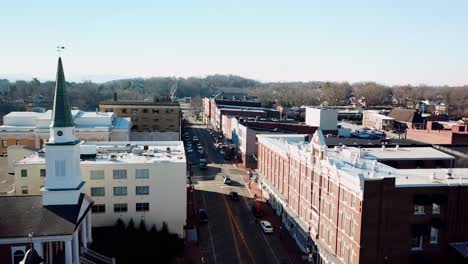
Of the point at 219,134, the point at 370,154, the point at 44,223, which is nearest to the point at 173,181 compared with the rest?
the point at 44,223

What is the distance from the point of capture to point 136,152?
49844mm

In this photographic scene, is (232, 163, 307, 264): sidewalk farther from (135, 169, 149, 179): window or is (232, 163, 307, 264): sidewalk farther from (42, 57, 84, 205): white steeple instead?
(42, 57, 84, 205): white steeple

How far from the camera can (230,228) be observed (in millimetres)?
48719

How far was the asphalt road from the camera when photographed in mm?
41500

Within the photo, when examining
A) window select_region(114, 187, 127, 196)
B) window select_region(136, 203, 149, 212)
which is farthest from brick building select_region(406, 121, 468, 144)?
window select_region(114, 187, 127, 196)

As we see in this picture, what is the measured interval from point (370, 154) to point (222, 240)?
18.0 m

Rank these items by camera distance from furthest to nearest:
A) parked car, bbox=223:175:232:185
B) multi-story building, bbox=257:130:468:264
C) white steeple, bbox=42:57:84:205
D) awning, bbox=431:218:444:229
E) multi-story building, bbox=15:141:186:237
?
1. parked car, bbox=223:175:232:185
2. multi-story building, bbox=15:141:186:237
3. awning, bbox=431:218:444:229
4. white steeple, bbox=42:57:84:205
5. multi-story building, bbox=257:130:468:264

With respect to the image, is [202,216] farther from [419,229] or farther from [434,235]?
[434,235]

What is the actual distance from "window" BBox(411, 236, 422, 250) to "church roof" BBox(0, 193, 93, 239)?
24.7 metres

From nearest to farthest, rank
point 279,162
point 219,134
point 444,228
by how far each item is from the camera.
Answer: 1. point 444,228
2. point 279,162
3. point 219,134

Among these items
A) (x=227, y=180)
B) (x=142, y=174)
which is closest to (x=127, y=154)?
(x=142, y=174)

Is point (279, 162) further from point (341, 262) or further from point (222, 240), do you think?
point (341, 262)

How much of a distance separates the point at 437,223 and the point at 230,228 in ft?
74.8

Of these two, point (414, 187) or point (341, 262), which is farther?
point (341, 262)
